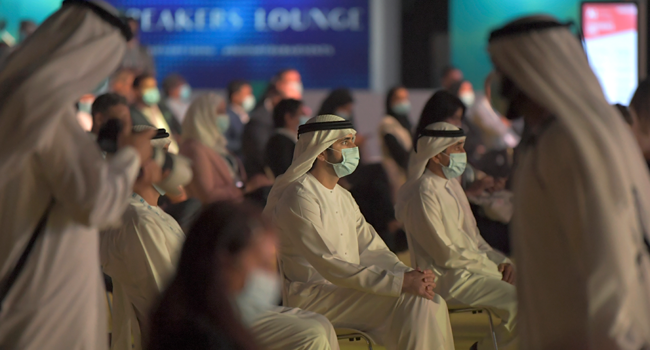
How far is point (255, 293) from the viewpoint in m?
2.22

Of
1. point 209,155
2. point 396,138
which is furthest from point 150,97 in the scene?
point 396,138

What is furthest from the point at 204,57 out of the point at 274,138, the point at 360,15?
the point at 274,138

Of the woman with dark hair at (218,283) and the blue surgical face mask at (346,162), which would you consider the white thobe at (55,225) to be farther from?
the blue surgical face mask at (346,162)

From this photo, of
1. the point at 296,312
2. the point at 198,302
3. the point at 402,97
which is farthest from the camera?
the point at 402,97

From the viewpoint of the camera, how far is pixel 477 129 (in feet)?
31.3

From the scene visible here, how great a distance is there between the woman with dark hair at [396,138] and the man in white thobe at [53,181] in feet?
13.8

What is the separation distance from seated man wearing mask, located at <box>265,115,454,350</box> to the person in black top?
1.58m

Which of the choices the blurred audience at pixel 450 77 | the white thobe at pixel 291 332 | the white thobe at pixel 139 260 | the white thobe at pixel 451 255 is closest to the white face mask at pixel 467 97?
the blurred audience at pixel 450 77

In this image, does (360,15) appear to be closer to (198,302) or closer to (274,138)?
(274,138)

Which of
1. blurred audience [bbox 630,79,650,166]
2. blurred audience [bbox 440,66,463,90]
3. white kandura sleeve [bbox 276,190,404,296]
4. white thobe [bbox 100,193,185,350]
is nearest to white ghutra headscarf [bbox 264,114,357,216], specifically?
white kandura sleeve [bbox 276,190,404,296]

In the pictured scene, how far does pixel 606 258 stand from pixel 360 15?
34.5ft

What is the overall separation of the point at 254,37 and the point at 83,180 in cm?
1023

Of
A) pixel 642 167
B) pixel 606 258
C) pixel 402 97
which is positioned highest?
pixel 642 167

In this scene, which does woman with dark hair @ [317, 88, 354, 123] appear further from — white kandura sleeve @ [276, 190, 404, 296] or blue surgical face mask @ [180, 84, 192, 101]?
white kandura sleeve @ [276, 190, 404, 296]
